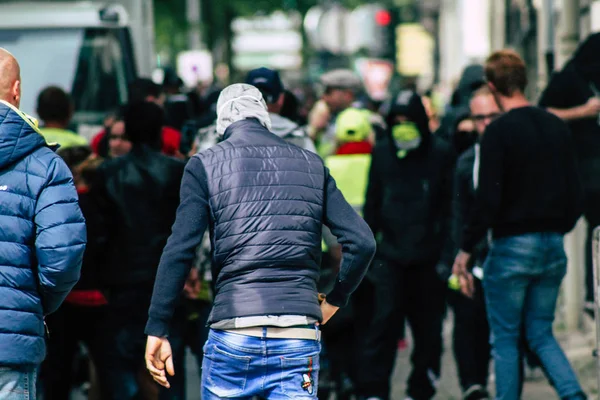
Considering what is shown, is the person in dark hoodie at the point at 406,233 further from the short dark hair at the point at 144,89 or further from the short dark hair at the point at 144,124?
the short dark hair at the point at 144,89

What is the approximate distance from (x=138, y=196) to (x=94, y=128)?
4.68 meters

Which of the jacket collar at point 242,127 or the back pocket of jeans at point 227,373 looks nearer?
the back pocket of jeans at point 227,373

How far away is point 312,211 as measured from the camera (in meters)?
4.84

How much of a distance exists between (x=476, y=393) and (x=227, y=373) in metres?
3.35

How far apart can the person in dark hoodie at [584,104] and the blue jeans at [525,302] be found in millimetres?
1706

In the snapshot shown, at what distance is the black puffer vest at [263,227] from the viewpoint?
471 cm

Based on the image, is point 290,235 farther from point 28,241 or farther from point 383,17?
point 383,17

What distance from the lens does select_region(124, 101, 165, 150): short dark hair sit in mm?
6809

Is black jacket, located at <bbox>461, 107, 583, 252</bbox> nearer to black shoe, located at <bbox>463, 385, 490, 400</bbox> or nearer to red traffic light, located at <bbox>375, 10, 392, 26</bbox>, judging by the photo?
black shoe, located at <bbox>463, 385, 490, 400</bbox>

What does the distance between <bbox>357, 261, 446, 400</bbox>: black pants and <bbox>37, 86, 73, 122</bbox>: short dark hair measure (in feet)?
7.86

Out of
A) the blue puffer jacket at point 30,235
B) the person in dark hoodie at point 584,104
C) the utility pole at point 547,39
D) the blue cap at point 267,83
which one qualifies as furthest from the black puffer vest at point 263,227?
the utility pole at point 547,39

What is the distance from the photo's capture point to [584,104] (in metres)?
8.20

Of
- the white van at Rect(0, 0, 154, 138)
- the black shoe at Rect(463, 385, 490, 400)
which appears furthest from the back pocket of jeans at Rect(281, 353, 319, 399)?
the white van at Rect(0, 0, 154, 138)

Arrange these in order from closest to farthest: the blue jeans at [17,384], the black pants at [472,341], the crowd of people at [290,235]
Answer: the blue jeans at [17,384] → the crowd of people at [290,235] → the black pants at [472,341]
